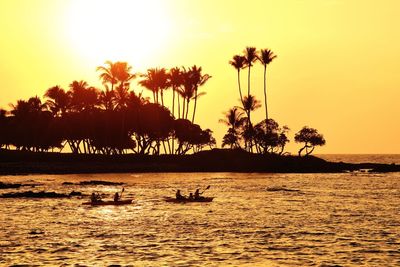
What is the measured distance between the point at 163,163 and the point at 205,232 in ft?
314

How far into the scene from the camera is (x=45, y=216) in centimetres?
5047

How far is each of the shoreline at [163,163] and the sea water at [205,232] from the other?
55.6m

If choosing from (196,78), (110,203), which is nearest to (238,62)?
(196,78)

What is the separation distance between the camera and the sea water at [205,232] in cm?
3225

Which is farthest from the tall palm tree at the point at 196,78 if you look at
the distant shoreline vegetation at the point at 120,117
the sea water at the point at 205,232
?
the sea water at the point at 205,232

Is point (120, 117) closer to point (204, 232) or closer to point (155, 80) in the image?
point (155, 80)

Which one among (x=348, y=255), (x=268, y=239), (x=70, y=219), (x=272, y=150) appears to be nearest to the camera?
(x=348, y=255)

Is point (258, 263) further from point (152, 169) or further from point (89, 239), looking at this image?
point (152, 169)

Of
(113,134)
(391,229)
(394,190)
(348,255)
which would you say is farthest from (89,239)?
(113,134)

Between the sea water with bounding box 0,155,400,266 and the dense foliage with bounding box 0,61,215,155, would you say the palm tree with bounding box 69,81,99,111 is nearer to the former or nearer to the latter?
the dense foliage with bounding box 0,61,215,155

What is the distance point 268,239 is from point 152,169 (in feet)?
305

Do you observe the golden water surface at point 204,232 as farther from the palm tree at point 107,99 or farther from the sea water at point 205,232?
the palm tree at point 107,99

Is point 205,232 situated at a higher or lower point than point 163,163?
lower

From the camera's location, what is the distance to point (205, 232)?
41906mm
